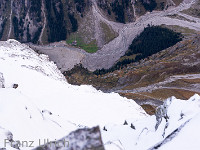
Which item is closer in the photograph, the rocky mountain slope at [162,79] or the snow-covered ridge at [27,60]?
the snow-covered ridge at [27,60]

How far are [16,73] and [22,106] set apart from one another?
35135 millimetres

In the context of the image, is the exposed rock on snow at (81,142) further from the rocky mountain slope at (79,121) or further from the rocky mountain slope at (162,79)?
the rocky mountain slope at (162,79)

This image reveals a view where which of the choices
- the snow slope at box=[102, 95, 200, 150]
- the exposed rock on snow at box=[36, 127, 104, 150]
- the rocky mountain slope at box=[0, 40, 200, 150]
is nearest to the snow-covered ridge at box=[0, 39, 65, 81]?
the rocky mountain slope at box=[0, 40, 200, 150]

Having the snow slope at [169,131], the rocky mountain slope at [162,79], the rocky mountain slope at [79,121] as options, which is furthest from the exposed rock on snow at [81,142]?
the rocky mountain slope at [162,79]

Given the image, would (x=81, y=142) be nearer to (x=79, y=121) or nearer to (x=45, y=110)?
(x=45, y=110)

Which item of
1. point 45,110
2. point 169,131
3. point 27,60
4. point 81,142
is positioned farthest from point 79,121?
point 27,60

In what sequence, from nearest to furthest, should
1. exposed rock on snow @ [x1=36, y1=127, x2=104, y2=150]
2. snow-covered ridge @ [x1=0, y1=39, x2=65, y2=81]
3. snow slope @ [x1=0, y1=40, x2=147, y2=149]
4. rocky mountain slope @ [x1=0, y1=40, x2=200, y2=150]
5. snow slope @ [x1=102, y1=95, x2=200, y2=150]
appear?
exposed rock on snow @ [x1=36, y1=127, x2=104, y2=150] → rocky mountain slope @ [x1=0, y1=40, x2=200, y2=150] → snow slope @ [x1=102, y1=95, x2=200, y2=150] → snow slope @ [x1=0, y1=40, x2=147, y2=149] → snow-covered ridge @ [x1=0, y1=39, x2=65, y2=81]

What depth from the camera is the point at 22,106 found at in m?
26.5

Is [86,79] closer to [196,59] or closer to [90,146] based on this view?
[196,59]

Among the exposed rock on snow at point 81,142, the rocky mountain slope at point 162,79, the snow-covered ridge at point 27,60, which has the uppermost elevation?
the exposed rock on snow at point 81,142

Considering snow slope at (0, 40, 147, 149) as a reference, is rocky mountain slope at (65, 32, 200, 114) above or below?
below

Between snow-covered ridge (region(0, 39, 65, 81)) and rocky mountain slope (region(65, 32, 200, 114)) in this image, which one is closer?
snow-covered ridge (region(0, 39, 65, 81))

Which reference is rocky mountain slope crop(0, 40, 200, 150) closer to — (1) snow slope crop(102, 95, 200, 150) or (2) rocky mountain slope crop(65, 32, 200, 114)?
(1) snow slope crop(102, 95, 200, 150)

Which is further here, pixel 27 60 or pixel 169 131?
pixel 27 60
